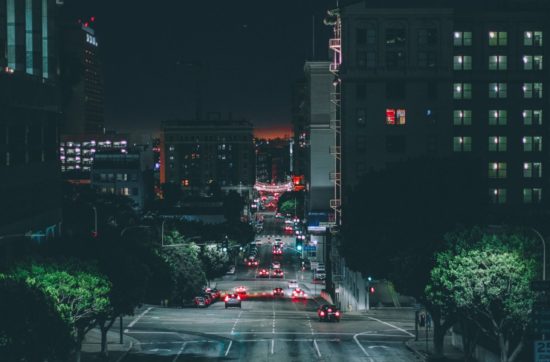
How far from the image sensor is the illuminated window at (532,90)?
134625mm

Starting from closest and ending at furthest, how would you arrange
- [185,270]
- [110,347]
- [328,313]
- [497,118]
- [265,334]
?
1. [110,347]
2. [265,334]
3. [328,313]
4. [185,270]
5. [497,118]

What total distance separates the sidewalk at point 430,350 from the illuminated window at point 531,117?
65145 mm

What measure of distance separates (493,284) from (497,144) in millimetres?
85367

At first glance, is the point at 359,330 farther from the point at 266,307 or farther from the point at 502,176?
the point at 502,176

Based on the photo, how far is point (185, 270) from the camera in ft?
317

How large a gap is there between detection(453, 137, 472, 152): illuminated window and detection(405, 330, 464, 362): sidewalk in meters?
61.4

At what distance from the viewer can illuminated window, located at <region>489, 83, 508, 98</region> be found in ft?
441

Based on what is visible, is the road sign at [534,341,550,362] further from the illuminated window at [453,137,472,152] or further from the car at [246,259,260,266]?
the car at [246,259,260,266]

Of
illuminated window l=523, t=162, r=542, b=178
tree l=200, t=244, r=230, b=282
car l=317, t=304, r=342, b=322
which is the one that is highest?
illuminated window l=523, t=162, r=542, b=178

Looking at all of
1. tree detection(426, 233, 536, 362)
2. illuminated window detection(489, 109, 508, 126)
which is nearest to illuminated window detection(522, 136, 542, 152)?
illuminated window detection(489, 109, 508, 126)

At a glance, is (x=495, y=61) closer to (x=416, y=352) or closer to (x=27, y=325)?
(x=416, y=352)

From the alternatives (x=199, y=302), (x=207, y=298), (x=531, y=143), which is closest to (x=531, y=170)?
(x=531, y=143)

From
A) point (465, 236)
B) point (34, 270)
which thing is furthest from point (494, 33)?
point (34, 270)

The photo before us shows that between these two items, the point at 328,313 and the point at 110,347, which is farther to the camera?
the point at 328,313
